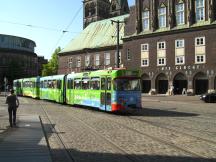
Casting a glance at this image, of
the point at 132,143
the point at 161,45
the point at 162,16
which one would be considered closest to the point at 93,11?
the point at 162,16

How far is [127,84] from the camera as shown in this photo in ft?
76.6

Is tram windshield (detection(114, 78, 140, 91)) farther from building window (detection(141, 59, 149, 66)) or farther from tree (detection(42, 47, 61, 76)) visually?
tree (detection(42, 47, 61, 76))

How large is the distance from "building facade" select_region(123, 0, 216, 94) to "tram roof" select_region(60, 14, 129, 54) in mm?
11058

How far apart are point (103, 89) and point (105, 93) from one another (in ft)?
1.57

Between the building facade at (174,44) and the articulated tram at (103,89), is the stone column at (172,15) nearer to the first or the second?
the building facade at (174,44)

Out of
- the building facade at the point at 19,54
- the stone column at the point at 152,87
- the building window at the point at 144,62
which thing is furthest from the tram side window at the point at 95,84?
the building facade at the point at 19,54

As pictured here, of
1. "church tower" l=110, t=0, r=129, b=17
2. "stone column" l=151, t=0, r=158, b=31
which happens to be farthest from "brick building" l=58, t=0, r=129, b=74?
"church tower" l=110, t=0, r=129, b=17

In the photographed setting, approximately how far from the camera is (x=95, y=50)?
3201 inches

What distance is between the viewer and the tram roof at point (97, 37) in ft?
261

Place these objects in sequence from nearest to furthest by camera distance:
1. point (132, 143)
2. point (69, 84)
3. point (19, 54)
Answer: point (132, 143) → point (69, 84) → point (19, 54)

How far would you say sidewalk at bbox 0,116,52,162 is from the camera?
959 cm

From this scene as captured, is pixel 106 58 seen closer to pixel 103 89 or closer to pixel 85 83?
pixel 85 83

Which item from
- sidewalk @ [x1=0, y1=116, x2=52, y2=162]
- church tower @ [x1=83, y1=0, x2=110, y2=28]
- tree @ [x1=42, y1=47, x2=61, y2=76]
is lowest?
sidewalk @ [x1=0, y1=116, x2=52, y2=162]

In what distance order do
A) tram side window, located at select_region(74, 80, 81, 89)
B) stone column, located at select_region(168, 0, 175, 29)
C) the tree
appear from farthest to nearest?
the tree < stone column, located at select_region(168, 0, 175, 29) < tram side window, located at select_region(74, 80, 81, 89)
